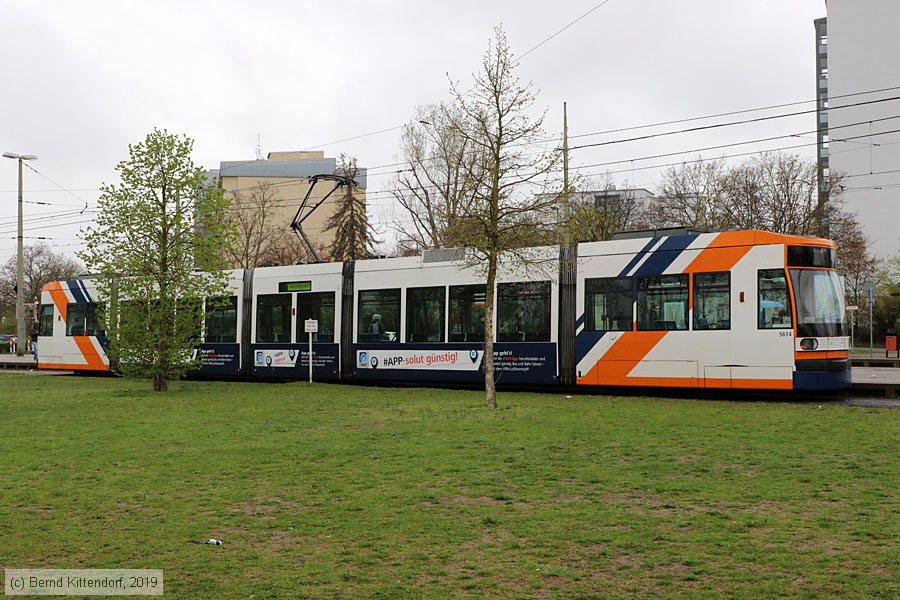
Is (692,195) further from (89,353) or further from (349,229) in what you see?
(89,353)

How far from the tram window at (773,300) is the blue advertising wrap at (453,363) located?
4929mm

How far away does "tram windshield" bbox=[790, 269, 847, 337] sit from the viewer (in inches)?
717

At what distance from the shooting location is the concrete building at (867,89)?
219 feet

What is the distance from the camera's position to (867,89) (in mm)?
68812

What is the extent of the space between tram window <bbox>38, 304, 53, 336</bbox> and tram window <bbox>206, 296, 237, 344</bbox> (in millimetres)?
8629

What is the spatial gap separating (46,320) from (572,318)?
21.7 metres

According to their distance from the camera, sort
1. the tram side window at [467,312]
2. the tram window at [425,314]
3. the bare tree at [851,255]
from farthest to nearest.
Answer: the bare tree at [851,255], the tram window at [425,314], the tram side window at [467,312]

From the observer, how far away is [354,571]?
621 cm

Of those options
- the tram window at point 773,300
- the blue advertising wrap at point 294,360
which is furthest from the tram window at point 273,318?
the tram window at point 773,300

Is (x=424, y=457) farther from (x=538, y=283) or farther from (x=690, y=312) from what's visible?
(x=538, y=283)

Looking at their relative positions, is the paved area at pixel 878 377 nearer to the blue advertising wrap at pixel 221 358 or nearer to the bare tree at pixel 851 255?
the bare tree at pixel 851 255

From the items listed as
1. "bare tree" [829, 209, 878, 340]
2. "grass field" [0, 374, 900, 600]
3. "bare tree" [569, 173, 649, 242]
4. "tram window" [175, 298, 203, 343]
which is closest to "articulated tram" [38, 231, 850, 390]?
"grass field" [0, 374, 900, 600]

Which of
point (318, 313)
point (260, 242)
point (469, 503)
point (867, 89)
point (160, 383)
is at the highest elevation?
point (867, 89)

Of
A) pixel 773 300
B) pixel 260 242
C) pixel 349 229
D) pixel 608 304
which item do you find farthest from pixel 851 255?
pixel 260 242
